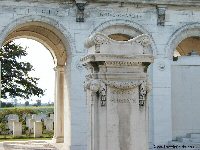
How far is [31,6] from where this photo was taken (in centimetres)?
1581

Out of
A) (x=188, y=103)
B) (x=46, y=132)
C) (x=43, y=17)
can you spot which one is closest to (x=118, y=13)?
(x=43, y=17)

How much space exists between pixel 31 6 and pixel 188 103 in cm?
705

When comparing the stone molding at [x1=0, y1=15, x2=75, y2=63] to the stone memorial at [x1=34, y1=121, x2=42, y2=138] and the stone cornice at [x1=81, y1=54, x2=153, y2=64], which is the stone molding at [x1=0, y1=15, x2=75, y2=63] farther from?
the stone memorial at [x1=34, y1=121, x2=42, y2=138]

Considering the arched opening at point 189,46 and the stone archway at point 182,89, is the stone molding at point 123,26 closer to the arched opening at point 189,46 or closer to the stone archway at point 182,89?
the stone archway at point 182,89

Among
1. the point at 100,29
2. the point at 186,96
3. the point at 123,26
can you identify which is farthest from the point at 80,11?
the point at 186,96

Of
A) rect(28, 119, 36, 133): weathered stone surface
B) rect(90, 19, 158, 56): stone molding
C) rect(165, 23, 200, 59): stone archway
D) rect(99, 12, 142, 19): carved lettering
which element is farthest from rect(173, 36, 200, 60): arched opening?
rect(28, 119, 36, 133): weathered stone surface

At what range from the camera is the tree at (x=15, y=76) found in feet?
132

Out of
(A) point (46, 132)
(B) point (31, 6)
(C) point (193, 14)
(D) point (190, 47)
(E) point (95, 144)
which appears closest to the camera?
(E) point (95, 144)

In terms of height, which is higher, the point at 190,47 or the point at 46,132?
the point at 190,47

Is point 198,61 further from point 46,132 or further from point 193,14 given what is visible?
point 46,132

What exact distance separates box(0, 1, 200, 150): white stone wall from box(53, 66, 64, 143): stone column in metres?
2.68

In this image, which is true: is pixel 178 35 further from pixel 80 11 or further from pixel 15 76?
pixel 15 76

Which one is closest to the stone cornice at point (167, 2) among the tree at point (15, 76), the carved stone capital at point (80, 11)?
the carved stone capital at point (80, 11)

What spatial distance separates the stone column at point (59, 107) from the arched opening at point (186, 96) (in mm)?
5409
